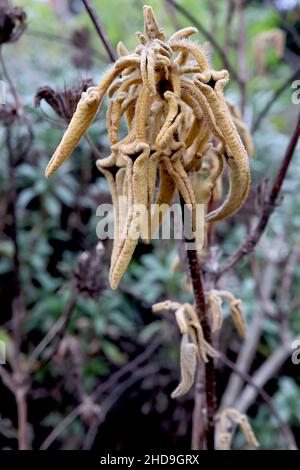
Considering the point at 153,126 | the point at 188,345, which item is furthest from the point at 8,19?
the point at 188,345

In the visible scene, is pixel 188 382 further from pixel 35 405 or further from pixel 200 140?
pixel 35 405

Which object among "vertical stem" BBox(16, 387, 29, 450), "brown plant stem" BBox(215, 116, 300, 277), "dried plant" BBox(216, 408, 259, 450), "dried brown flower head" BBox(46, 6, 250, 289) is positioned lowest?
"vertical stem" BBox(16, 387, 29, 450)

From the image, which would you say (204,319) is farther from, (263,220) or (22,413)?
(22,413)

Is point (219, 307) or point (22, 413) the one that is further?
point (22, 413)

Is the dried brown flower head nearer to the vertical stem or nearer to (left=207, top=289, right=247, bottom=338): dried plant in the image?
(left=207, top=289, right=247, bottom=338): dried plant

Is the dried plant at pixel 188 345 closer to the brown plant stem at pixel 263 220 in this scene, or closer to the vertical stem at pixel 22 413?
the brown plant stem at pixel 263 220

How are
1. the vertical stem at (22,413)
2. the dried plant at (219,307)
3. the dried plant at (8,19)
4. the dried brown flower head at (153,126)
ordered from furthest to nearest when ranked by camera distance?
the vertical stem at (22,413)
the dried plant at (8,19)
the dried plant at (219,307)
the dried brown flower head at (153,126)

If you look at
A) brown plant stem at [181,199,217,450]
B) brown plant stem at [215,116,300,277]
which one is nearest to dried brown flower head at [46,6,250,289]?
brown plant stem at [181,199,217,450]

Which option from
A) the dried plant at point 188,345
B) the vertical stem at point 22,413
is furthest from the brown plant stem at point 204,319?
the vertical stem at point 22,413
